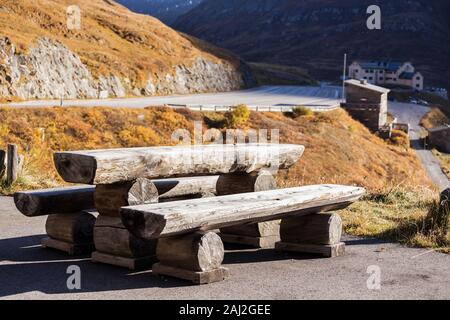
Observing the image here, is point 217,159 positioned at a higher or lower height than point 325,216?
higher

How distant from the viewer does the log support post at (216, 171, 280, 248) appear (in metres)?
9.27

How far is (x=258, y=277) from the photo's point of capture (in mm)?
7539

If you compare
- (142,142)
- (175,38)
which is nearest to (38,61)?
(142,142)

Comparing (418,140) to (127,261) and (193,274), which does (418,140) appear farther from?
(193,274)

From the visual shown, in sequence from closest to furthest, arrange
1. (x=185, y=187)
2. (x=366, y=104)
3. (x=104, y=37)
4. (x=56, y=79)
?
(x=185, y=187)
(x=56, y=79)
(x=104, y=37)
(x=366, y=104)

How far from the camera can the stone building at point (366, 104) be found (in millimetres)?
60250

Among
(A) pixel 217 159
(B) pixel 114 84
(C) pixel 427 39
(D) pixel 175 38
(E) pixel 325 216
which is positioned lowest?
(E) pixel 325 216

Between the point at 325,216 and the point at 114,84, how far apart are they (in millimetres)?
42835

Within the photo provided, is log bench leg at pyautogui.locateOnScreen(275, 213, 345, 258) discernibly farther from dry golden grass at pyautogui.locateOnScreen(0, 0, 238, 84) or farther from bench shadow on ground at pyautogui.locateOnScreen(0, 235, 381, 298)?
dry golden grass at pyautogui.locateOnScreen(0, 0, 238, 84)

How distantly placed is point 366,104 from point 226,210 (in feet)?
184

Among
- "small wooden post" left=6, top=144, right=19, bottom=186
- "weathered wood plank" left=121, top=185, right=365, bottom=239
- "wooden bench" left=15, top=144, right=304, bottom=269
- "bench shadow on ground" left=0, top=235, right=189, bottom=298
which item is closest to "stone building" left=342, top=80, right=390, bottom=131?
"small wooden post" left=6, top=144, right=19, bottom=186

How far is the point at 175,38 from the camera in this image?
7650 cm

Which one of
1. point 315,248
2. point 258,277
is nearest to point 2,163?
point 315,248
